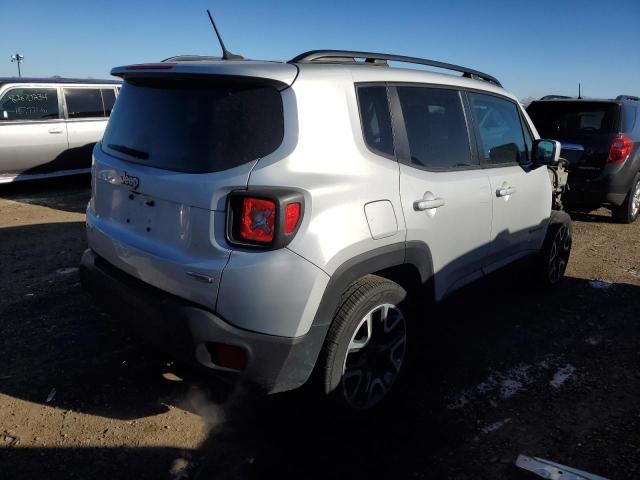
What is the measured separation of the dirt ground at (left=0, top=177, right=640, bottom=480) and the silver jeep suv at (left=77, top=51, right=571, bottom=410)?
325mm

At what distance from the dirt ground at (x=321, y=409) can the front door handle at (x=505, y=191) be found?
628 mm

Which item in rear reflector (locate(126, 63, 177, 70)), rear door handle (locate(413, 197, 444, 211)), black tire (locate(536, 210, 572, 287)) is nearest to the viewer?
rear reflector (locate(126, 63, 177, 70))

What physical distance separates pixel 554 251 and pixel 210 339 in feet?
11.8

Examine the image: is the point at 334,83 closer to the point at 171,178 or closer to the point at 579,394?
the point at 171,178

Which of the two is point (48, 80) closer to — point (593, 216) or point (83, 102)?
point (83, 102)

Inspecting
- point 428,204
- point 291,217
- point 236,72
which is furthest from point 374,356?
point 236,72

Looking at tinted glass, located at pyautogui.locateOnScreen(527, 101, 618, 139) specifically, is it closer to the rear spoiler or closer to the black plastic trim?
the black plastic trim

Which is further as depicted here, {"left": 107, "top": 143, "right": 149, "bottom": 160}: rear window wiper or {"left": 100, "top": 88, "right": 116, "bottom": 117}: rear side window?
{"left": 100, "top": 88, "right": 116, "bottom": 117}: rear side window

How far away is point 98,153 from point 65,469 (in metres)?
1.68

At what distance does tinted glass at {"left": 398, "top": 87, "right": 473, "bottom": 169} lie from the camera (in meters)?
2.92

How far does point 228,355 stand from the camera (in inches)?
87.7

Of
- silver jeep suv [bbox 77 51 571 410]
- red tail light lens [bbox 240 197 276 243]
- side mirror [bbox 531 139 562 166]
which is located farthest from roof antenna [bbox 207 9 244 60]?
side mirror [bbox 531 139 562 166]

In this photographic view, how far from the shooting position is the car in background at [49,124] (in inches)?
315

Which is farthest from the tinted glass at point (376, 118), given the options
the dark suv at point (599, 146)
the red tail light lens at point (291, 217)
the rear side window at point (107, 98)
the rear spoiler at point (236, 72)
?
the rear side window at point (107, 98)
